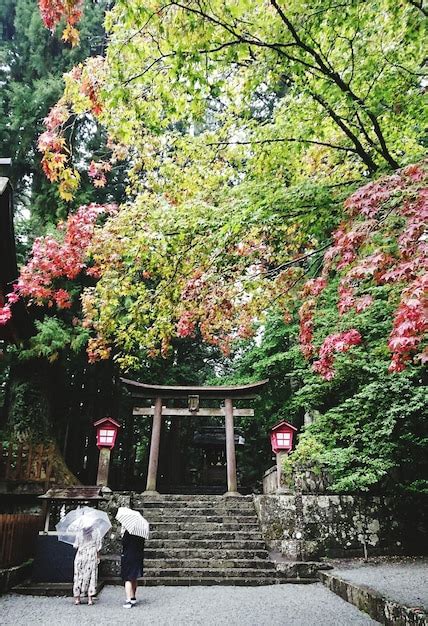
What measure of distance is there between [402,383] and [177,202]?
540 cm

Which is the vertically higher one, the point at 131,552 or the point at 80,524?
the point at 80,524

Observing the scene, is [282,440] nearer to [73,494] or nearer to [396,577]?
[396,577]

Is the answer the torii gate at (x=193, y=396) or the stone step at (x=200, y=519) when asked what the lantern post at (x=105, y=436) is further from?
the torii gate at (x=193, y=396)

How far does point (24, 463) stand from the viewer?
10.0 meters

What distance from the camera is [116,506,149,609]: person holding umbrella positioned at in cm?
609

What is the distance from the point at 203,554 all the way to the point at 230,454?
3802 mm

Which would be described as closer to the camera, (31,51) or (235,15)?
(235,15)

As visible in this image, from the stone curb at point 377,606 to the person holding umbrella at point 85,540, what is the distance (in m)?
3.54

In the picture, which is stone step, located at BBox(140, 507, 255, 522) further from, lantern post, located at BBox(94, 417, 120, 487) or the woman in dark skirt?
the woman in dark skirt

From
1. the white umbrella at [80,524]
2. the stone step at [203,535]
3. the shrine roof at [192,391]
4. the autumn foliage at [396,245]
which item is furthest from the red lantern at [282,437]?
the autumn foliage at [396,245]

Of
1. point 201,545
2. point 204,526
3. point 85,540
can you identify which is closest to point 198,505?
point 204,526

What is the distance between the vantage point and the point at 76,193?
13625 mm

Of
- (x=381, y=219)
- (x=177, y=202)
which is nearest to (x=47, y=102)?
(x=177, y=202)

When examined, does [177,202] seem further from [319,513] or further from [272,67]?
[319,513]
